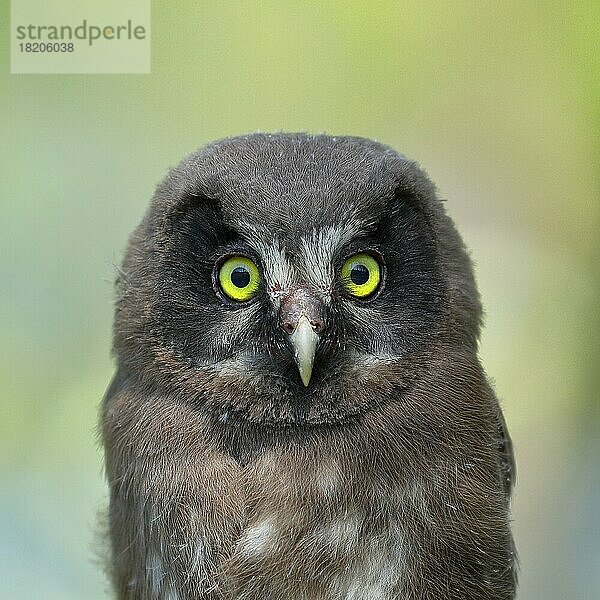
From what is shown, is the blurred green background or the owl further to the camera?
the blurred green background

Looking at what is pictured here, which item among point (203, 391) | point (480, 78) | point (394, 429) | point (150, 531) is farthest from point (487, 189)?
point (150, 531)

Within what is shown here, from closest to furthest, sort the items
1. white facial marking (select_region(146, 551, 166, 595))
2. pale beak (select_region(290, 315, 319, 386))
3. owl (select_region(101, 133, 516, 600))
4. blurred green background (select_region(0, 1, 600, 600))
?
pale beak (select_region(290, 315, 319, 386)), owl (select_region(101, 133, 516, 600)), white facial marking (select_region(146, 551, 166, 595)), blurred green background (select_region(0, 1, 600, 600))

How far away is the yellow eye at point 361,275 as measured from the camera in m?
1.95

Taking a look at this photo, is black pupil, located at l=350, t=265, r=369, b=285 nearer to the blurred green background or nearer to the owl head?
the owl head

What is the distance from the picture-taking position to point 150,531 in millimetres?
2043

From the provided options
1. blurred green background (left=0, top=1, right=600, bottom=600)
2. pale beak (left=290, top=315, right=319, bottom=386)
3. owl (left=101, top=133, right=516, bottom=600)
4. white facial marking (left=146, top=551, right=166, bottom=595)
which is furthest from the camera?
blurred green background (left=0, top=1, right=600, bottom=600)

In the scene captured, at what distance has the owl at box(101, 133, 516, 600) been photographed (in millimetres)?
1943

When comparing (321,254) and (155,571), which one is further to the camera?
(155,571)

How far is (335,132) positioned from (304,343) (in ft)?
2.40

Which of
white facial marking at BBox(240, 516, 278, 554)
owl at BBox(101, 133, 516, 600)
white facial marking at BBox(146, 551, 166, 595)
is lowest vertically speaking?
white facial marking at BBox(146, 551, 166, 595)

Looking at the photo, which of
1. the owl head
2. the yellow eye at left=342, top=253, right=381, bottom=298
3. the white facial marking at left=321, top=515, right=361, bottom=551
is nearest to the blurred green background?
the owl head

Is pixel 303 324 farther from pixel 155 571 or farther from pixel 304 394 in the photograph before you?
pixel 155 571

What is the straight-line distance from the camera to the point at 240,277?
1.95 meters

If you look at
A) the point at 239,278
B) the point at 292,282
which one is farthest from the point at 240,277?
the point at 292,282
